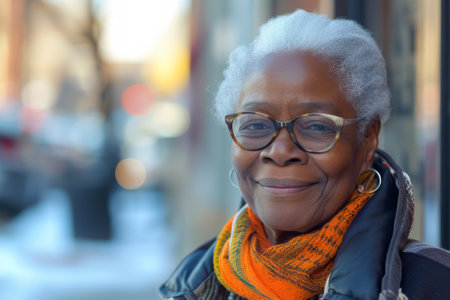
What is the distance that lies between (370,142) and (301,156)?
0.90 feet

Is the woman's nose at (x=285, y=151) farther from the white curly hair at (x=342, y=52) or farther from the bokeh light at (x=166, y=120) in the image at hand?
the bokeh light at (x=166, y=120)

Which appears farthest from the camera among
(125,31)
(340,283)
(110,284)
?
(125,31)

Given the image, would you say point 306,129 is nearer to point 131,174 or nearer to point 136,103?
point 131,174

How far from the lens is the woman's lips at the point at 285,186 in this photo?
1.94 m

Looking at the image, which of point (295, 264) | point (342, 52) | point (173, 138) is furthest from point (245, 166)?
point (173, 138)

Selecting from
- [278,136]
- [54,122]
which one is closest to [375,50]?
[278,136]

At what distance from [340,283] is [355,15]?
257 cm

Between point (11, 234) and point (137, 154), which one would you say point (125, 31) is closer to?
point (137, 154)

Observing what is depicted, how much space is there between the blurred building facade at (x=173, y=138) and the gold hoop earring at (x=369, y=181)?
641 mm

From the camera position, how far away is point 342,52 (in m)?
1.97

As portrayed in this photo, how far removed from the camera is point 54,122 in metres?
13.8

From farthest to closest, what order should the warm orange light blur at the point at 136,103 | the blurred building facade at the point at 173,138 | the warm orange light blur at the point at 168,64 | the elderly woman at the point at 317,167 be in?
the warm orange light blur at the point at 168,64, the warm orange light blur at the point at 136,103, the blurred building facade at the point at 173,138, the elderly woman at the point at 317,167

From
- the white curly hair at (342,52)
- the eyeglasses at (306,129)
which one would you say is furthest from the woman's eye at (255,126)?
the white curly hair at (342,52)

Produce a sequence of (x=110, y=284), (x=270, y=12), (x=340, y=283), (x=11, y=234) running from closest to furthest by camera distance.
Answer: (x=340, y=283)
(x=270, y=12)
(x=110, y=284)
(x=11, y=234)
